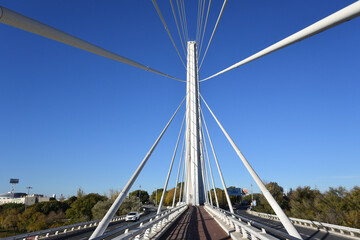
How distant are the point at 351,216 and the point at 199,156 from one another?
53.8ft

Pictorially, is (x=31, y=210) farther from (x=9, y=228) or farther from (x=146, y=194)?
(x=146, y=194)

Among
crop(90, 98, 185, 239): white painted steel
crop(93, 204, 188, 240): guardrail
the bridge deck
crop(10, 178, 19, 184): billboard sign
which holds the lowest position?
the bridge deck

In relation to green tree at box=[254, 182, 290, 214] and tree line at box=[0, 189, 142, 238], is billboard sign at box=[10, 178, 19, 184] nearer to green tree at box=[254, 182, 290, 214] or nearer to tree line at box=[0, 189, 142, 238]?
tree line at box=[0, 189, 142, 238]

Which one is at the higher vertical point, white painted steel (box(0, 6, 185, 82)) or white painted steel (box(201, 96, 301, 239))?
white painted steel (box(0, 6, 185, 82))

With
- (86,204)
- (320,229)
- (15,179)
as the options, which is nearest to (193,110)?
(320,229)

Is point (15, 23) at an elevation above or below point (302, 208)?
above

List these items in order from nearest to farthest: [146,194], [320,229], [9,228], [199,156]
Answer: [320,229] → [199,156] → [9,228] → [146,194]

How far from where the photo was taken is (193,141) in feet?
103

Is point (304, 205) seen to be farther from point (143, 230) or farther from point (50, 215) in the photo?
point (50, 215)

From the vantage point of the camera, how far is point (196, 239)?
28.6 ft

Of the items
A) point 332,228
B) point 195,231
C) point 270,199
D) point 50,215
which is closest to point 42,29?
point 270,199

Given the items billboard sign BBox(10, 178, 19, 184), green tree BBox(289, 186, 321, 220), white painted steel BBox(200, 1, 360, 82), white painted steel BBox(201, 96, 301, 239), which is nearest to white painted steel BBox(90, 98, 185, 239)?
white painted steel BBox(201, 96, 301, 239)

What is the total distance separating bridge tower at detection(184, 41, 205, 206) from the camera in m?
30.5

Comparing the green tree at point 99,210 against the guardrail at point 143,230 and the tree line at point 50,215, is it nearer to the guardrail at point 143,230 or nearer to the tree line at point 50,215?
the tree line at point 50,215
